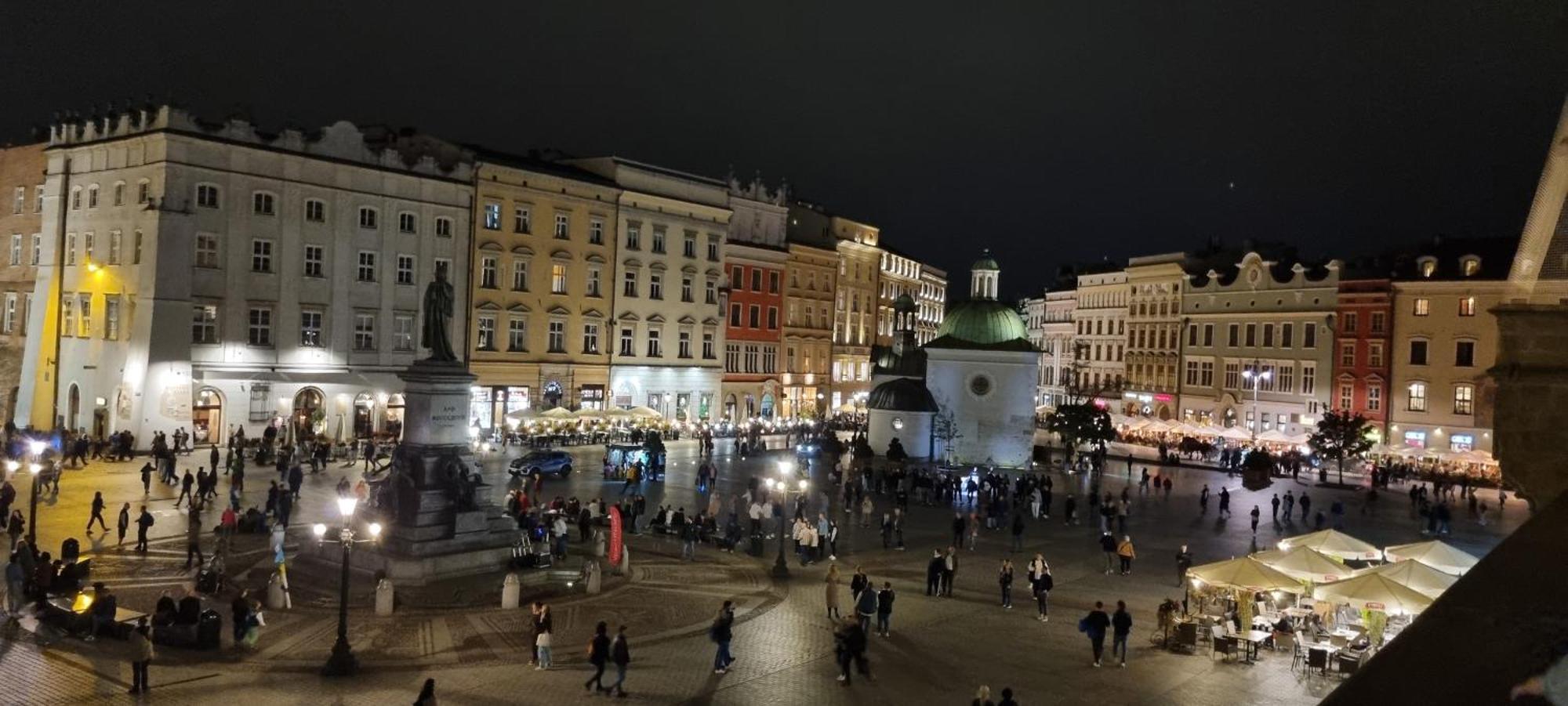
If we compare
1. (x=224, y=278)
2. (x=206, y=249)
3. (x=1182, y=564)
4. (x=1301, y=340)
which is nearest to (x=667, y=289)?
(x=224, y=278)

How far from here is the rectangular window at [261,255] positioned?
46.0 metres

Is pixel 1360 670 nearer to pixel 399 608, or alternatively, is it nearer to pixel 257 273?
pixel 399 608

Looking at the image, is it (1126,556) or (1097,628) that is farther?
(1126,556)

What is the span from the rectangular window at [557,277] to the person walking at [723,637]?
4361 cm

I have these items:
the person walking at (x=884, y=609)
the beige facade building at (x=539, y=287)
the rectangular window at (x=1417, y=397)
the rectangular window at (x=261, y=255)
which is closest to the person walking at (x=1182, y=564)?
the person walking at (x=884, y=609)

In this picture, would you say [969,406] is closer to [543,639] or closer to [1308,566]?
Answer: [1308,566]

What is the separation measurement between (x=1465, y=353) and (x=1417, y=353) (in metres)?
2.52

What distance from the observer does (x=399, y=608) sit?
20.5 m

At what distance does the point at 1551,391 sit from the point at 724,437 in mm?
56376

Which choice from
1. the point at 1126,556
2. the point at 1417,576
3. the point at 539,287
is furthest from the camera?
the point at 539,287

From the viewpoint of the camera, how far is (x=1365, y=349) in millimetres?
67625

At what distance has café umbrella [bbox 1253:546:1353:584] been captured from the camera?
2120 cm

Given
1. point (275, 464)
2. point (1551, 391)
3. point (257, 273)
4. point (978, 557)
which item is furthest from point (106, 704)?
point (257, 273)

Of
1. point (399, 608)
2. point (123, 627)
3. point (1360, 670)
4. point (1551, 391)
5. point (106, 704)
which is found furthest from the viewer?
point (399, 608)
